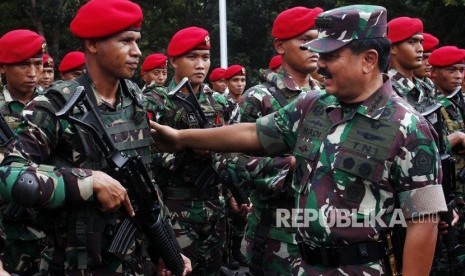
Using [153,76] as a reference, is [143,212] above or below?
above

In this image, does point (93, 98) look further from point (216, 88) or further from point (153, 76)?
point (216, 88)

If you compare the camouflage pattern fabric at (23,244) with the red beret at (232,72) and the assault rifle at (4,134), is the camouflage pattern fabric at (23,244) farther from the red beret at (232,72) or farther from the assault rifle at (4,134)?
the red beret at (232,72)

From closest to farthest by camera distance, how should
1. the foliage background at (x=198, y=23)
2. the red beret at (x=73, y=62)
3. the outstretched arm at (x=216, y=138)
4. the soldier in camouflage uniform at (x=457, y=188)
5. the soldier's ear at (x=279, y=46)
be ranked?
the outstretched arm at (x=216, y=138) → the soldier's ear at (x=279, y=46) → the soldier in camouflage uniform at (x=457, y=188) → the red beret at (x=73, y=62) → the foliage background at (x=198, y=23)

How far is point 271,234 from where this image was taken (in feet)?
16.0

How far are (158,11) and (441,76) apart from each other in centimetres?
2096

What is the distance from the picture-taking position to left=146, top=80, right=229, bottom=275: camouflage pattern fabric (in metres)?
5.71

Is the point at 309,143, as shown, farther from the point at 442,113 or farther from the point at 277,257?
the point at 442,113

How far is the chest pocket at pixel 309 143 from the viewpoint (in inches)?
133

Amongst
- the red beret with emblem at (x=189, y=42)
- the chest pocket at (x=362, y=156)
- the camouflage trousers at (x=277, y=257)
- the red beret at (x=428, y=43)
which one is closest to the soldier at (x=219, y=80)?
the red beret at (x=428, y=43)


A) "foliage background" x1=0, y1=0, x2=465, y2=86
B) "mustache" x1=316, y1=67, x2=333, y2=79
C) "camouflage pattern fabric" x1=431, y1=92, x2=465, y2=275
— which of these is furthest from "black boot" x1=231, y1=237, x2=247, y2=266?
"foliage background" x1=0, y1=0, x2=465, y2=86

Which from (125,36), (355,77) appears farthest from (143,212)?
(355,77)

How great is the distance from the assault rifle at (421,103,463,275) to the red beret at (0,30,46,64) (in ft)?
9.88

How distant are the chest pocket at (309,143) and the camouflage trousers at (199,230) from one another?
240 cm

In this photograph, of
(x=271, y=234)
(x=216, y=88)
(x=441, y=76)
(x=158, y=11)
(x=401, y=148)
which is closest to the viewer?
(x=401, y=148)
